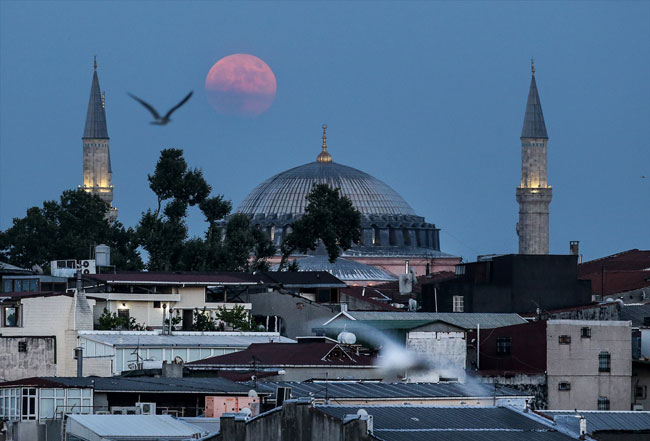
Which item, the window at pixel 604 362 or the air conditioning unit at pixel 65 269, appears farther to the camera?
the air conditioning unit at pixel 65 269

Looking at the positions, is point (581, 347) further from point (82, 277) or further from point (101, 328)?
point (82, 277)

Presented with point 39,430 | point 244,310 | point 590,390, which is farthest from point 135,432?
point 244,310

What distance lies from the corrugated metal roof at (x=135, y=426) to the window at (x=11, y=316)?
19.5 meters

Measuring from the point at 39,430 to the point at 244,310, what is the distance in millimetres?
26924

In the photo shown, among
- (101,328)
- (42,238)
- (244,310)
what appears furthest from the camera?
(42,238)

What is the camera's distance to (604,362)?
59.6 m

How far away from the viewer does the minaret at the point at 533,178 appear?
163 meters

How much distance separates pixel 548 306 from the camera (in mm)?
73250

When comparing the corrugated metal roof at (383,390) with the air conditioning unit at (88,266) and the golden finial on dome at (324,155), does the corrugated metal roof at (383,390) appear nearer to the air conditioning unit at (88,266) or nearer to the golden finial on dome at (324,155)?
the air conditioning unit at (88,266)

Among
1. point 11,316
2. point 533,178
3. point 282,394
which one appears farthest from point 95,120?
point 282,394

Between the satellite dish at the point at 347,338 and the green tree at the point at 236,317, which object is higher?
the green tree at the point at 236,317

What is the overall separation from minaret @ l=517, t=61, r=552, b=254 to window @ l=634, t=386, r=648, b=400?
100593 millimetres

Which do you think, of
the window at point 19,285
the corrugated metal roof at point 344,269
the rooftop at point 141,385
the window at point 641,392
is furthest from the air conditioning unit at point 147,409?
the corrugated metal roof at point 344,269

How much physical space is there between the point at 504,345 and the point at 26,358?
36.7 feet
